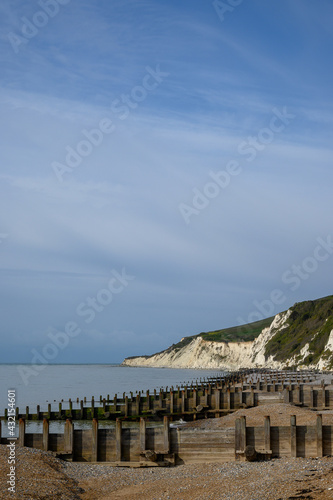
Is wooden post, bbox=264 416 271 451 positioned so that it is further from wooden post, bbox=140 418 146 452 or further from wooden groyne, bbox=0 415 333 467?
wooden post, bbox=140 418 146 452

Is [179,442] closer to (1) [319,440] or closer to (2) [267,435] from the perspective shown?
(2) [267,435]

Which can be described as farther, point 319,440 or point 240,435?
point 240,435

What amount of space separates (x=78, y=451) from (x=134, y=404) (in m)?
22.5

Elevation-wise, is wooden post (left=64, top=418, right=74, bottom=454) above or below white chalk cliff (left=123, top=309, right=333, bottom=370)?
above

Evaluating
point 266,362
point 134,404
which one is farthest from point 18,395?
point 266,362

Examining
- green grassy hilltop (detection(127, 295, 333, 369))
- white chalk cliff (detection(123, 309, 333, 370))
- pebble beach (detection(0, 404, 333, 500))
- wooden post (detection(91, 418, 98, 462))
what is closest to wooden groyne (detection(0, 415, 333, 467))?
wooden post (detection(91, 418, 98, 462))

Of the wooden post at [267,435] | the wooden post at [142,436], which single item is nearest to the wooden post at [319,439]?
the wooden post at [267,435]

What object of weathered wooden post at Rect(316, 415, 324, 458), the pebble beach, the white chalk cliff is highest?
weathered wooden post at Rect(316, 415, 324, 458)

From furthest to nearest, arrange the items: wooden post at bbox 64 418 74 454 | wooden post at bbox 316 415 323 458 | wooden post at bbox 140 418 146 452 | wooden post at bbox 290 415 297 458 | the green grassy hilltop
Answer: the green grassy hilltop → wooden post at bbox 64 418 74 454 → wooden post at bbox 140 418 146 452 → wooden post at bbox 290 415 297 458 → wooden post at bbox 316 415 323 458

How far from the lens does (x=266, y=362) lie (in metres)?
143

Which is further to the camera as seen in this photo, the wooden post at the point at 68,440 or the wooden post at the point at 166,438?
the wooden post at the point at 68,440

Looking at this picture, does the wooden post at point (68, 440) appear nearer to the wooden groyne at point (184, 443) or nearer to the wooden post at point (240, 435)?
the wooden groyne at point (184, 443)

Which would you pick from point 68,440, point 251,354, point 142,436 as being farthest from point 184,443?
point 251,354

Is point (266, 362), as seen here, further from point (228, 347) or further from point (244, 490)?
point (244, 490)
